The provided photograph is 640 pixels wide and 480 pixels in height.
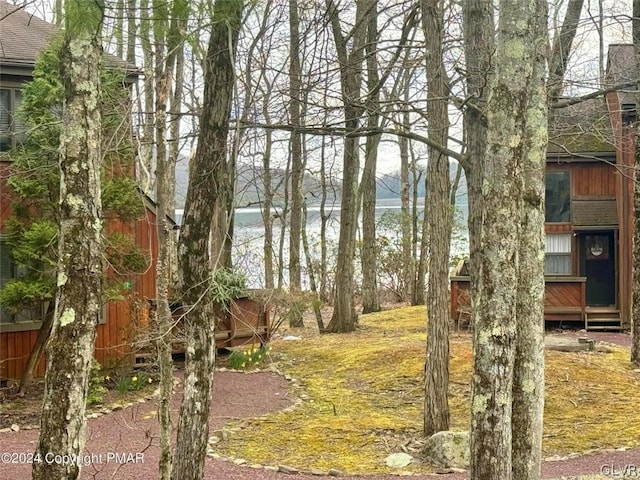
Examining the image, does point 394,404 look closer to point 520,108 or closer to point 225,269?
point 225,269

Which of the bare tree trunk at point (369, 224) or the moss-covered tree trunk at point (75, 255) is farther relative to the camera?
the bare tree trunk at point (369, 224)

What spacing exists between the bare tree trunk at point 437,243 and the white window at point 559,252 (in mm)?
14224

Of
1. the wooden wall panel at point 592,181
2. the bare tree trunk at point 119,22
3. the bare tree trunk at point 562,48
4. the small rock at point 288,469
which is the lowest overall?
the small rock at point 288,469

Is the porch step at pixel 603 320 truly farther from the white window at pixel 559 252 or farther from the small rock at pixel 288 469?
the small rock at pixel 288 469

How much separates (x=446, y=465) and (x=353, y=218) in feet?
36.8

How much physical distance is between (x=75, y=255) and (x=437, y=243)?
5.08 metres

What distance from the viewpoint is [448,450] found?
8.35 m

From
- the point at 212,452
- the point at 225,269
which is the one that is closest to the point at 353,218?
the point at 225,269

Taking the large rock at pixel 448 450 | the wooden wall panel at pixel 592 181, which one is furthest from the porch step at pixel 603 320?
the large rock at pixel 448 450

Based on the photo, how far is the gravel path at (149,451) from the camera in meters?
7.78

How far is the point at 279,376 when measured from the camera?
14.0m

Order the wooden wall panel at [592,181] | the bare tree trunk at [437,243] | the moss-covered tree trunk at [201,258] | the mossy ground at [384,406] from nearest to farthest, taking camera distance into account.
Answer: the moss-covered tree trunk at [201,258] < the bare tree trunk at [437,243] < the mossy ground at [384,406] < the wooden wall panel at [592,181]

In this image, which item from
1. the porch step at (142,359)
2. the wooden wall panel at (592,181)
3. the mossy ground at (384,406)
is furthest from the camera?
the wooden wall panel at (592,181)

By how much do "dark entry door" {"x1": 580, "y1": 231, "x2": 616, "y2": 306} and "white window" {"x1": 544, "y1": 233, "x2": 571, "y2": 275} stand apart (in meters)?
0.40
